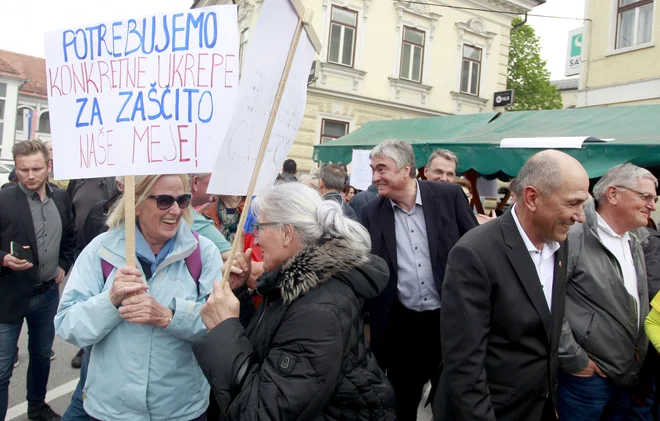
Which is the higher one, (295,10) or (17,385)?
(295,10)

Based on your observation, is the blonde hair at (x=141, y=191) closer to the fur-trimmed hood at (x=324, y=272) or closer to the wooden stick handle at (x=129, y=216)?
the wooden stick handle at (x=129, y=216)

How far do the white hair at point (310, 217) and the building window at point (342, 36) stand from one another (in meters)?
13.4

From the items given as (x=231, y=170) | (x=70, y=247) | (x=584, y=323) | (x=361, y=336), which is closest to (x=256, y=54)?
(x=231, y=170)

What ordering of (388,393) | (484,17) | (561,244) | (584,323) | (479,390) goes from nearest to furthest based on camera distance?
(388,393), (479,390), (561,244), (584,323), (484,17)

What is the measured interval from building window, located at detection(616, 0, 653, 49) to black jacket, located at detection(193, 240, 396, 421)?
12.8 m

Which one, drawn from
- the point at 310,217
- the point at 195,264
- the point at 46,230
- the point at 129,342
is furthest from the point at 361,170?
the point at 129,342

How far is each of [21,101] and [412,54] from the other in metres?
33.1

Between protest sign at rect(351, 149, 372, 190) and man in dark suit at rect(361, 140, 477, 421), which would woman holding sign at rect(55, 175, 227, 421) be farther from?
protest sign at rect(351, 149, 372, 190)

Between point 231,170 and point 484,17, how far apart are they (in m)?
17.4

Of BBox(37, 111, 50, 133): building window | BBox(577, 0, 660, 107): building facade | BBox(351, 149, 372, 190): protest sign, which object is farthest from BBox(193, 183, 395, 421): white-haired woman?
BBox(37, 111, 50, 133): building window

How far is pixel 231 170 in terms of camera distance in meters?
1.75

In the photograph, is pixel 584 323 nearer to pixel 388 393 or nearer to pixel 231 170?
pixel 388 393

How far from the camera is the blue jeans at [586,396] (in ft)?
7.80

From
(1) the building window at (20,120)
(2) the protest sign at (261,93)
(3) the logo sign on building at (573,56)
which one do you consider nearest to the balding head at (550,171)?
(2) the protest sign at (261,93)
